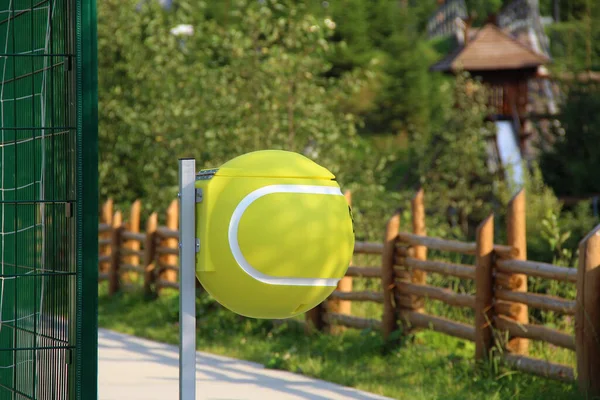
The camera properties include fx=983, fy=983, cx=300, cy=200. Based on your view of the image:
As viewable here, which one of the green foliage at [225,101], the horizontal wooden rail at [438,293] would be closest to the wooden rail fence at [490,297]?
the horizontal wooden rail at [438,293]

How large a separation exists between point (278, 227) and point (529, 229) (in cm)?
1099

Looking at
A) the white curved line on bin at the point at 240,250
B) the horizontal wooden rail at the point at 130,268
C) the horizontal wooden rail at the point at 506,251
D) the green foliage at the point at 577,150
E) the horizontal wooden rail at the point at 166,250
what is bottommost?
the horizontal wooden rail at the point at 130,268

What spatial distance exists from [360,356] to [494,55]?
23636 mm

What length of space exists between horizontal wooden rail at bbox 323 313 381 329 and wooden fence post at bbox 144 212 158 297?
4026 mm

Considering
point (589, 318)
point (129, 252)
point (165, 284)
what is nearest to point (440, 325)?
point (589, 318)

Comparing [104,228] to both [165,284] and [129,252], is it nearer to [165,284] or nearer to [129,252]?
[129,252]

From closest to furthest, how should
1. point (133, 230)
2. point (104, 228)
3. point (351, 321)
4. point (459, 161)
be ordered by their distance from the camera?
point (351, 321), point (133, 230), point (104, 228), point (459, 161)

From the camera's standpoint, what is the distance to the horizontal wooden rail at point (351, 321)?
9.32 m

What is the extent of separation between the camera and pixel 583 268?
21.7 feet

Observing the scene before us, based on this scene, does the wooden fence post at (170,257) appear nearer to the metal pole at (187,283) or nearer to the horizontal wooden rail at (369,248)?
the horizontal wooden rail at (369,248)

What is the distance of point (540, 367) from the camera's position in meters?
7.20

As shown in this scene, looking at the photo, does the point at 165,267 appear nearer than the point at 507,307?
No

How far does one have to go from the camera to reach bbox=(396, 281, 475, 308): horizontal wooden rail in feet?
Answer: 26.8

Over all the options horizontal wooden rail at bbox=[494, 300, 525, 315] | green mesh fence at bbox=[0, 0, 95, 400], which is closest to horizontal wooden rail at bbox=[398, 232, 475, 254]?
horizontal wooden rail at bbox=[494, 300, 525, 315]
